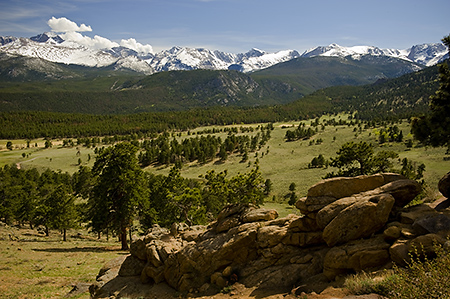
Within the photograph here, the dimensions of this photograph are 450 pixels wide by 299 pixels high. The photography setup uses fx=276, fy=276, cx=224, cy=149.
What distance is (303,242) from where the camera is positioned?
20.0 m

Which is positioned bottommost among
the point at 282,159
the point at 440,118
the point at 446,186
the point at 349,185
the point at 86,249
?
the point at 282,159

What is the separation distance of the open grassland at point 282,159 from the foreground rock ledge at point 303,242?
58.2m

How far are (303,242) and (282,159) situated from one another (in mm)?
124485

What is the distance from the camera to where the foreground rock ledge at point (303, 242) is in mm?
16484

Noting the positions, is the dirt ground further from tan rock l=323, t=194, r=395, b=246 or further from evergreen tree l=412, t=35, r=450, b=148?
evergreen tree l=412, t=35, r=450, b=148

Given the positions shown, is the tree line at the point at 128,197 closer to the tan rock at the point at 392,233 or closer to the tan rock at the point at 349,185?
the tan rock at the point at 349,185

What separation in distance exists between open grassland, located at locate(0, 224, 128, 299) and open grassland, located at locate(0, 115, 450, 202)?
56.9 meters

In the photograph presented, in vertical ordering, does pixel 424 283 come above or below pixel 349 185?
below

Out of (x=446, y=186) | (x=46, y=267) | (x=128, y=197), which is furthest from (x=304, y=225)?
(x=46, y=267)

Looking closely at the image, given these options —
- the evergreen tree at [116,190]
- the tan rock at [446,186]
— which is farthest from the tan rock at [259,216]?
the evergreen tree at [116,190]

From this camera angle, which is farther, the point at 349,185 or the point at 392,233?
the point at 349,185

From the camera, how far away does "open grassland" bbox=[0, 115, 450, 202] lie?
90.7 meters

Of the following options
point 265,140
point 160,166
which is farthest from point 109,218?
point 265,140

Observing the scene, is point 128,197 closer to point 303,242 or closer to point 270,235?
point 270,235
